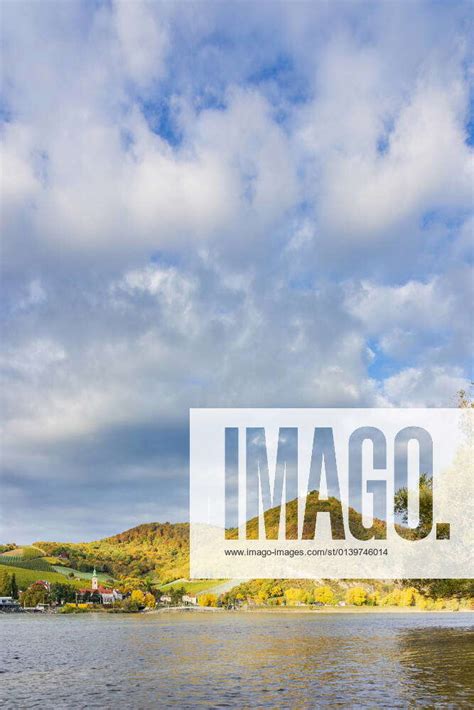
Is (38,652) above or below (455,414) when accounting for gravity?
below

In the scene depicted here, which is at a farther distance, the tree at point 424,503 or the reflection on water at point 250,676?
the tree at point 424,503

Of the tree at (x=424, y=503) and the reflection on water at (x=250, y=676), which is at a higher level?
the tree at (x=424, y=503)

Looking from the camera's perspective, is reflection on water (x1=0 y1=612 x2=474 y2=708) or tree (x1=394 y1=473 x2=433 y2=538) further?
tree (x1=394 y1=473 x2=433 y2=538)

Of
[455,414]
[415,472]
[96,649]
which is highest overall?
[455,414]

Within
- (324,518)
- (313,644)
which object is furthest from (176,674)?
(324,518)

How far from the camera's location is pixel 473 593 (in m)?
58.7

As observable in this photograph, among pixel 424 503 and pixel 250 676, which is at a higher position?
pixel 424 503

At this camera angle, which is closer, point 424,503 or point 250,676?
point 250,676

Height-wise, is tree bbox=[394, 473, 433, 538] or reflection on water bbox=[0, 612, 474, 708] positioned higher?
tree bbox=[394, 473, 433, 538]

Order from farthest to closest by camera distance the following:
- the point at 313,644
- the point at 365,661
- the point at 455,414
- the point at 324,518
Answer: the point at 324,518 < the point at 313,644 < the point at 455,414 < the point at 365,661

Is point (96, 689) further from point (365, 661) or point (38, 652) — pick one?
point (38, 652)

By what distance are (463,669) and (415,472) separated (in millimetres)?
19758

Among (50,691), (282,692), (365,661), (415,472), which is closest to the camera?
(282,692)

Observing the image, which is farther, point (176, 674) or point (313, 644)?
point (313, 644)
